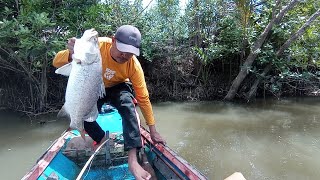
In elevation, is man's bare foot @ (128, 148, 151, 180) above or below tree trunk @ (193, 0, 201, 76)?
below

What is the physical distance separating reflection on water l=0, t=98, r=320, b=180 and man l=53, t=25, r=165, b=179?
225 centimetres

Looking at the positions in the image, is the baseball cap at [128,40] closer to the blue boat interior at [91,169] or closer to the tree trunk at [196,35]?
the blue boat interior at [91,169]

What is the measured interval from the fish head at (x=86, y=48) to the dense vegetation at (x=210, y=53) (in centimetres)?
513

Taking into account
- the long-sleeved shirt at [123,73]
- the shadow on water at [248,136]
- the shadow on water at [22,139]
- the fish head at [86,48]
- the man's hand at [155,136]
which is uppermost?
the fish head at [86,48]

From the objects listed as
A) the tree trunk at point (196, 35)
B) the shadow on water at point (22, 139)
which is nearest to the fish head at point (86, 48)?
the shadow on water at point (22, 139)

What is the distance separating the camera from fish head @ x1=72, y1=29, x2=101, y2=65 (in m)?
2.27

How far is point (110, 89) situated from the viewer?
336 cm

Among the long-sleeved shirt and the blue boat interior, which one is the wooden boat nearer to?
the blue boat interior

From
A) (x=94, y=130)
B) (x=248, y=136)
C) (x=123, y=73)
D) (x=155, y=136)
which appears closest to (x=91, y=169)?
(x=94, y=130)

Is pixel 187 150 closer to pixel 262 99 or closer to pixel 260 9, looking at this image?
pixel 262 99

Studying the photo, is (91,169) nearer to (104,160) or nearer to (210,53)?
(104,160)

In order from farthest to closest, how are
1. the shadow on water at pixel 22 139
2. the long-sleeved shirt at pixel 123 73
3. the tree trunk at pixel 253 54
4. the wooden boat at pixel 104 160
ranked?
the tree trunk at pixel 253 54 < the shadow on water at pixel 22 139 < the wooden boat at pixel 104 160 < the long-sleeved shirt at pixel 123 73

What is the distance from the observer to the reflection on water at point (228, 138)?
208 inches

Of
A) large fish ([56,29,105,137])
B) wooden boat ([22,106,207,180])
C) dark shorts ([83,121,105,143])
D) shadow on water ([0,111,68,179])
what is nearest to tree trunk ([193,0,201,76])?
shadow on water ([0,111,68,179])
